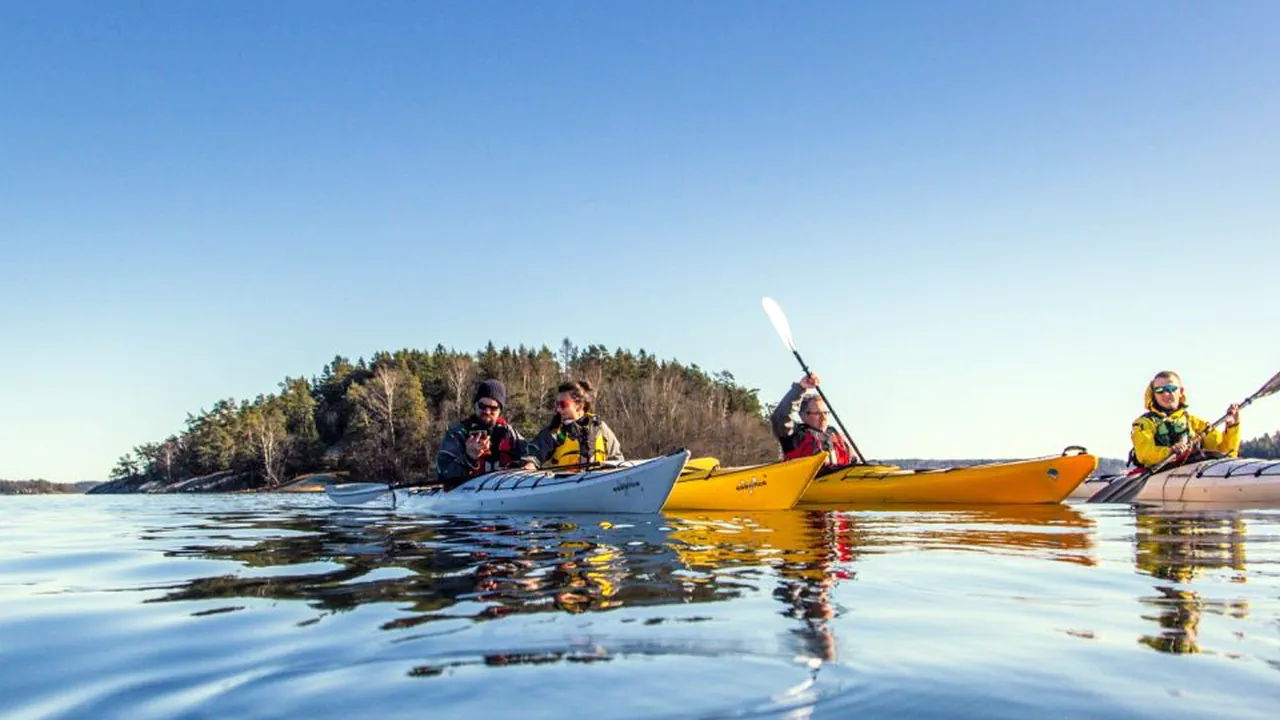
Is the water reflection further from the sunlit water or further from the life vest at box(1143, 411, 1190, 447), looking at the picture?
the life vest at box(1143, 411, 1190, 447)

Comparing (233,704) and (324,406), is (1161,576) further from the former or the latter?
(324,406)

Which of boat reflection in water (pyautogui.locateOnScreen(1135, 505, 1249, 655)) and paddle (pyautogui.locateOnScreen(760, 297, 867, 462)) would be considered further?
paddle (pyautogui.locateOnScreen(760, 297, 867, 462))

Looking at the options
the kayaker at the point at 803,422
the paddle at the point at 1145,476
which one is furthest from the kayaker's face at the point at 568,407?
the paddle at the point at 1145,476

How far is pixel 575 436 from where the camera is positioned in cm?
1258

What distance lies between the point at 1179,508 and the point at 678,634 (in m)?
10.8

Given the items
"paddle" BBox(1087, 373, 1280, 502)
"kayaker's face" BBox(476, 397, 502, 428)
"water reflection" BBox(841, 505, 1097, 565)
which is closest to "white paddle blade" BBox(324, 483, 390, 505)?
"kayaker's face" BBox(476, 397, 502, 428)

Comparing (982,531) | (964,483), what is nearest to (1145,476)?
(964,483)

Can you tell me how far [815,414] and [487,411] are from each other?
475cm

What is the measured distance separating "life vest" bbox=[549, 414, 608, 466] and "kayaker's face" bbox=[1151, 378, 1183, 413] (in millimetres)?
8234

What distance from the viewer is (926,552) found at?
6039 millimetres

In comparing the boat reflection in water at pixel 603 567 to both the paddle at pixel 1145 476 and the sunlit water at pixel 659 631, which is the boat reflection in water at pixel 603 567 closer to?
the sunlit water at pixel 659 631

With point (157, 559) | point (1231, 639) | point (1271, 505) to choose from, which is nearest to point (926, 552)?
point (1231, 639)

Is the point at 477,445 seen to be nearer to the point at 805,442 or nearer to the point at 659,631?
the point at 805,442

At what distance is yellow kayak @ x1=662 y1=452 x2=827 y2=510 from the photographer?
456 inches
